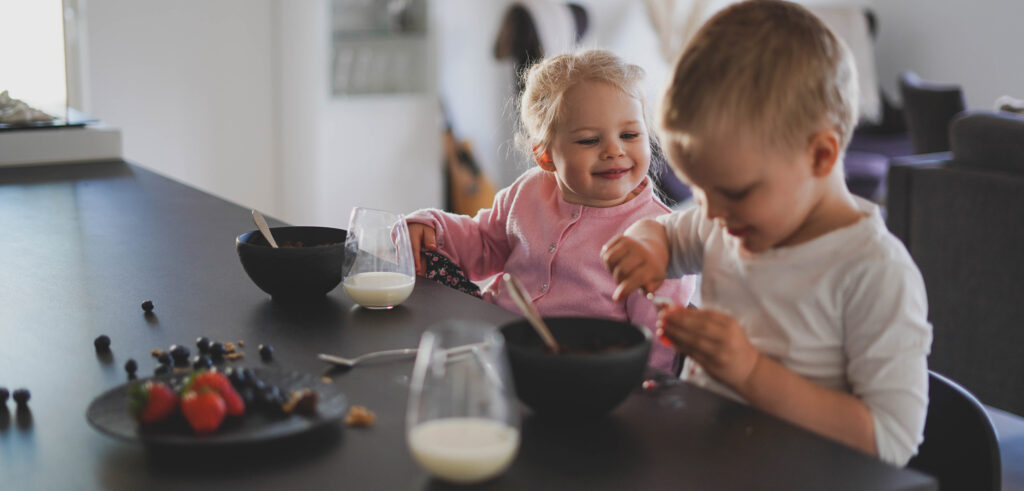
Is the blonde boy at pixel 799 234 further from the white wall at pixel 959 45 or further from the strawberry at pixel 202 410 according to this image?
the white wall at pixel 959 45

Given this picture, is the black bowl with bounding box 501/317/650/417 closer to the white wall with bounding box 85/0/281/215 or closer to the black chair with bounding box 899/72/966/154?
the black chair with bounding box 899/72/966/154

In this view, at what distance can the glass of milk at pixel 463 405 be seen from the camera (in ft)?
2.37

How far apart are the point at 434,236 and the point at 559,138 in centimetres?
27

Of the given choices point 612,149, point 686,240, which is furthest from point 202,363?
point 612,149

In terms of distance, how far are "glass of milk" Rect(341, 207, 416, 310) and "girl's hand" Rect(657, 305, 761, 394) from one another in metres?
0.43

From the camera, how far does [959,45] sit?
5.94m

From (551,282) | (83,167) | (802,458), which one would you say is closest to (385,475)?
(802,458)

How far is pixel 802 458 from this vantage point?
0.86m

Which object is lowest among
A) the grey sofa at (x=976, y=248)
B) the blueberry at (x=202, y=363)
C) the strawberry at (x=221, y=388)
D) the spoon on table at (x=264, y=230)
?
the grey sofa at (x=976, y=248)

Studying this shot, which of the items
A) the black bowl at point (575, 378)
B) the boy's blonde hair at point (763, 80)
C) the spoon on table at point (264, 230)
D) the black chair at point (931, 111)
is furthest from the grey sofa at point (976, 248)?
the black bowl at point (575, 378)

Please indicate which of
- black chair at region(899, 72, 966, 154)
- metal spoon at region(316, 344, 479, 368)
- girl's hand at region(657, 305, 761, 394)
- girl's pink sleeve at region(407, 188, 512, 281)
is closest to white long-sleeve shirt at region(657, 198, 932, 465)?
girl's hand at region(657, 305, 761, 394)

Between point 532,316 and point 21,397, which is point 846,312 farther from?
point 21,397

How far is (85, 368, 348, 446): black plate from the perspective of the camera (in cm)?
84

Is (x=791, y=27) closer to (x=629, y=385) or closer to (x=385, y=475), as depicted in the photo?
(x=629, y=385)
